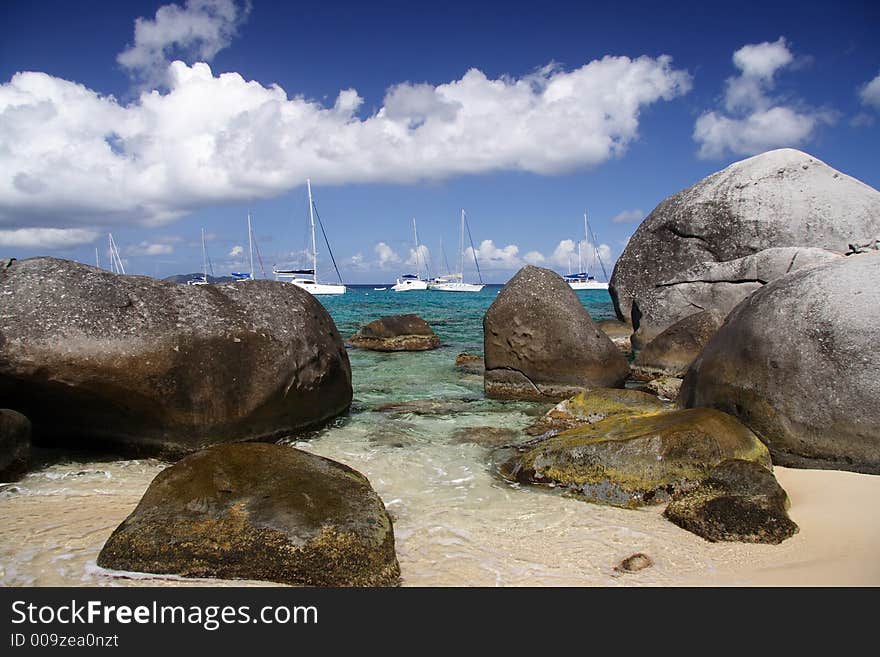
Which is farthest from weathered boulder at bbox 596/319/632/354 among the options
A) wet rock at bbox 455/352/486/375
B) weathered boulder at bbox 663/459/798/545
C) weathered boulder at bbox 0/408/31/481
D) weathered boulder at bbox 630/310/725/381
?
weathered boulder at bbox 0/408/31/481

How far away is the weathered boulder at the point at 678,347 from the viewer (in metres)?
11.5

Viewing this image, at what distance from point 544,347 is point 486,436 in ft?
10.9

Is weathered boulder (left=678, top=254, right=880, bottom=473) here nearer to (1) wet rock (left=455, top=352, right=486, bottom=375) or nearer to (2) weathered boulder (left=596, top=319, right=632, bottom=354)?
(1) wet rock (left=455, top=352, right=486, bottom=375)

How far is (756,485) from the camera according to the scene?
4590 mm

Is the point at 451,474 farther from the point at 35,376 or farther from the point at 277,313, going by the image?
the point at 35,376

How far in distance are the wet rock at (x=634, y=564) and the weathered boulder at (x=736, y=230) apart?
30.4ft

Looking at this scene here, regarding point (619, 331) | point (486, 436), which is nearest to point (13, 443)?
point (486, 436)

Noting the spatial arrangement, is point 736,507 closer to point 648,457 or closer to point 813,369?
point 648,457

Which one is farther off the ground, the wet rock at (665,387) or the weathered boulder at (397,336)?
the weathered boulder at (397,336)

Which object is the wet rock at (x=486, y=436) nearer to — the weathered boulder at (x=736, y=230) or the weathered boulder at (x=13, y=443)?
the weathered boulder at (x=13, y=443)

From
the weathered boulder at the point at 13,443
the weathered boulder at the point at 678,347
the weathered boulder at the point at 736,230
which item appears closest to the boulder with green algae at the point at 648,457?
the weathered boulder at the point at 13,443

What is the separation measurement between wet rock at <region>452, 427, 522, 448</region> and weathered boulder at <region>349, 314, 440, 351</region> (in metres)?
9.63
